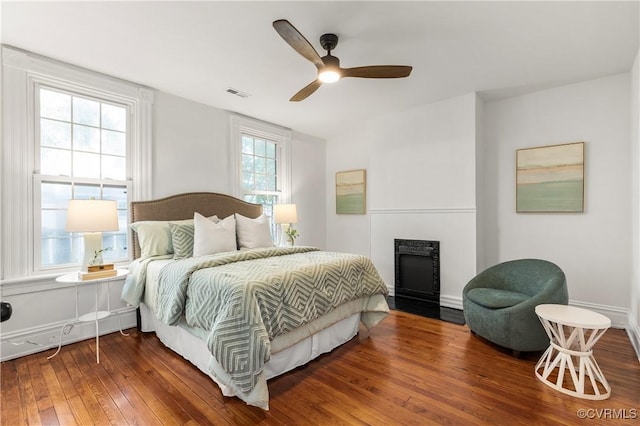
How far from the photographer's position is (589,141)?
332cm

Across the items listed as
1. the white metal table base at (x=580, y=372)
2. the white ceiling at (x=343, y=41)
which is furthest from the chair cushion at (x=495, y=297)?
the white ceiling at (x=343, y=41)

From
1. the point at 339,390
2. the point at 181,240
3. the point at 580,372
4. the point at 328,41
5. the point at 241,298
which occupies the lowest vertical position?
the point at 339,390

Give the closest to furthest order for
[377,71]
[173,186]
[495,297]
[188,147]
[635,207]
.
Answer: [377,71]
[495,297]
[635,207]
[173,186]
[188,147]

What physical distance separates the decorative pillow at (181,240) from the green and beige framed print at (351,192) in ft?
9.52

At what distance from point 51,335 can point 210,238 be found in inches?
63.0

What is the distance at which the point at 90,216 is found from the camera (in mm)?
2484

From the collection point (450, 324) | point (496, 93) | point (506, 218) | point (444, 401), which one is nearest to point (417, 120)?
point (496, 93)

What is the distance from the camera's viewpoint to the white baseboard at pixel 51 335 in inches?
97.3

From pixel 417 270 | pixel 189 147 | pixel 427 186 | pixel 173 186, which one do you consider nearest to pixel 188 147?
pixel 189 147

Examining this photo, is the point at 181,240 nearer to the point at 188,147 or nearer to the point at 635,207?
the point at 188,147

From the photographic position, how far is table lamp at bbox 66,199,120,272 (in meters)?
2.43

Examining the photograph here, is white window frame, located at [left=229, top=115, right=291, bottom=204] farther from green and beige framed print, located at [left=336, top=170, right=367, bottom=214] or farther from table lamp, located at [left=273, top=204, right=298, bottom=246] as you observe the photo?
green and beige framed print, located at [left=336, top=170, right=367, bottom=214]

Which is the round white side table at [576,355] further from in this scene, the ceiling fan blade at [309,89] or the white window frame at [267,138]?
the white window frame at [267,138]

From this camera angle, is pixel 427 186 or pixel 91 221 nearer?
pixel 91 221
